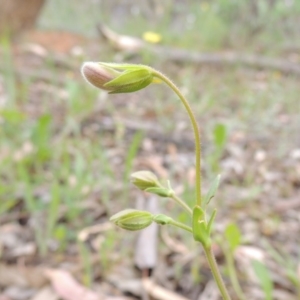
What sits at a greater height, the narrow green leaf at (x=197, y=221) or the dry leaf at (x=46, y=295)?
the narrow green leaf at (x=197, y=221)

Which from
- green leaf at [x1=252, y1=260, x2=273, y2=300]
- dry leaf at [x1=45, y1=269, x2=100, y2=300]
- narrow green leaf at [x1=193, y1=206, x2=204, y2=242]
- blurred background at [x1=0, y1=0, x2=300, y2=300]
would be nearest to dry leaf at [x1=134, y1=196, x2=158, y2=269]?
blurred background at [x1=0, y1=0, x2=300, y2=300]

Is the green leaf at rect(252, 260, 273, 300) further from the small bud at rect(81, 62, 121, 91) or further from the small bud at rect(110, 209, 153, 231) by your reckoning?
the small bud at rect(81, 62, 121, 91)

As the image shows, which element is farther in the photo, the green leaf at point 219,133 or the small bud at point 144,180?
the green leaf at point 219,133

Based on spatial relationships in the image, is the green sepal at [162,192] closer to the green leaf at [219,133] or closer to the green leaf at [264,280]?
the green leaf at [264,280]

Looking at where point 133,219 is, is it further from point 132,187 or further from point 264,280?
point 132,187

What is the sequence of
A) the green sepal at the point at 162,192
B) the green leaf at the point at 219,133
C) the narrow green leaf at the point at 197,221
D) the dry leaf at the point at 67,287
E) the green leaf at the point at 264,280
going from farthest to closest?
the green leaf at the point at 219,133
the dry leaf at the point at 67,287
the green leaf at the point at 264,280
the green sepal at the point at 162,192
the narrow green leaf at the point at 197,221

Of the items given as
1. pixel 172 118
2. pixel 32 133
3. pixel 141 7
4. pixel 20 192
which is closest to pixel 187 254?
pixel 20 192

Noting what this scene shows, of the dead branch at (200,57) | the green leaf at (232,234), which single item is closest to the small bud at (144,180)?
the green leaf at (232,234)
